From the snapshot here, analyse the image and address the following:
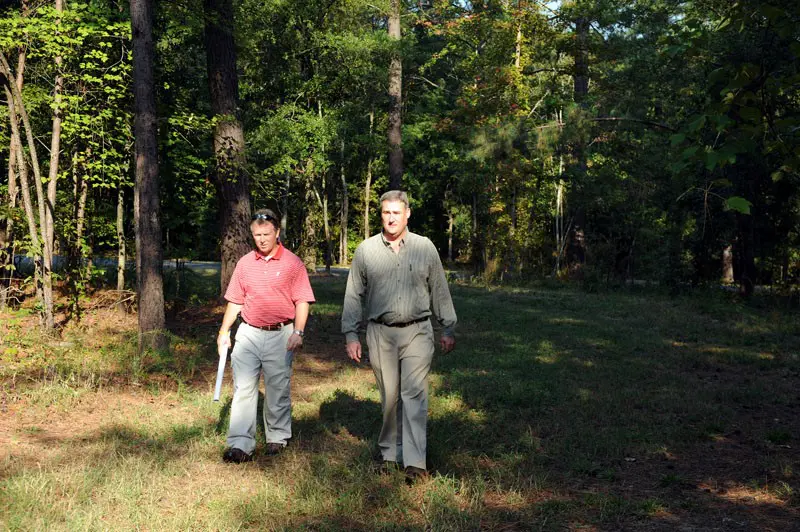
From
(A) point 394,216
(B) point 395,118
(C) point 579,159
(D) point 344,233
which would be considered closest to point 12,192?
(A) point 394,216

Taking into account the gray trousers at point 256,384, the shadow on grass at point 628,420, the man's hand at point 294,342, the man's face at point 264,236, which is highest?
the man's face at point 264,236

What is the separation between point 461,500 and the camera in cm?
555

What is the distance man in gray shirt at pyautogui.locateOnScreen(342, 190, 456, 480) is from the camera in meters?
5.91

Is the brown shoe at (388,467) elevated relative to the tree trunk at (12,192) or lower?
lower

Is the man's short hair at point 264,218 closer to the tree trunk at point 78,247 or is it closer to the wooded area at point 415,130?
the wooded area at point 415,130

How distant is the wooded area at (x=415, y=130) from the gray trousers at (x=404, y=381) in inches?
94.3

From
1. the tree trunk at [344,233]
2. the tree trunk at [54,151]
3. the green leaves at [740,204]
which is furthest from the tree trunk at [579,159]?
the green leaves at [740,204]

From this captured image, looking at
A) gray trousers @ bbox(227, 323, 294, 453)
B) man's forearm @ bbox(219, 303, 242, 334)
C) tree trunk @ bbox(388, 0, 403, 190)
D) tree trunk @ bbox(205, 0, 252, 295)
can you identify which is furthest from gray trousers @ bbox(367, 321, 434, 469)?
tree trunk @ bbox(388, 0, 403, 190)

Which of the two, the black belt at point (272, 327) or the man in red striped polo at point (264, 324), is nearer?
the man in red striped polo at point (264, 324)

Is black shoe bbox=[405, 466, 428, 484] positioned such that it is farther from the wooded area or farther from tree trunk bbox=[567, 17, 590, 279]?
tree trunk bbox=[567, 17, 590, 279]

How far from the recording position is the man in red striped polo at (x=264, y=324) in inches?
253

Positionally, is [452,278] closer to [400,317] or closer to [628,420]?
[628,420]

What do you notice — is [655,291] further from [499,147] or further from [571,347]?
[571,347]

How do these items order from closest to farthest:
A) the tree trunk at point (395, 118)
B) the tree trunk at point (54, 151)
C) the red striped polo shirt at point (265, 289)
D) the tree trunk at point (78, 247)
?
the red striped polo shirt at point (265, 289), the tree trunk at point (54, 151), the tree trunk at point (78, 247), the tree trunk at point (395, 118)
